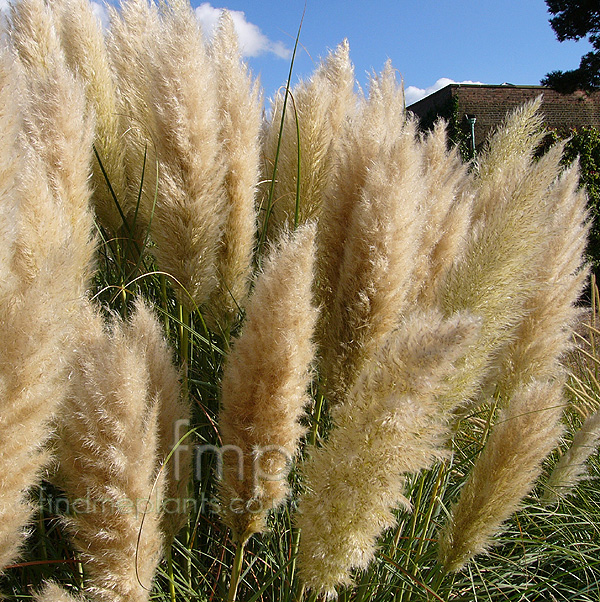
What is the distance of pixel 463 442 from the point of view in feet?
8.75

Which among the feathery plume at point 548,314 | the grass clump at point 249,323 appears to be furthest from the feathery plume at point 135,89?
the feathery plume at point 548,314

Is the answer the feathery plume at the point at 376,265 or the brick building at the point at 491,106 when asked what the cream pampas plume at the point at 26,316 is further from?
the brick building at the point at 491,106

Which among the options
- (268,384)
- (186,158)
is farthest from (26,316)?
(186,158)

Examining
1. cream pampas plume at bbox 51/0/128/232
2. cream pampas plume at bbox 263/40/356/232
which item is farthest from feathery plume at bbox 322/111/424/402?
cream pampas plume at bbox 51/0/128/232

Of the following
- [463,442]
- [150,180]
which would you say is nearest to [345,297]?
[150,180]

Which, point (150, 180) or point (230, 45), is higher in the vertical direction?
point (230, 45)

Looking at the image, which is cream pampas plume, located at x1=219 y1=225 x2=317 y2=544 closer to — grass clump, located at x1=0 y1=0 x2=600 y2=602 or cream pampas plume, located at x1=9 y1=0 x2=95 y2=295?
grass clump, located at x1=0 y1=0 x2=600 y2=602

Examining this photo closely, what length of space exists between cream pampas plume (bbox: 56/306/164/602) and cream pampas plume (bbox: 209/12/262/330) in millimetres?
582

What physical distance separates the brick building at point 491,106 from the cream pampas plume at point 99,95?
21485 millimetres

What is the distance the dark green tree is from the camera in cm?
1977

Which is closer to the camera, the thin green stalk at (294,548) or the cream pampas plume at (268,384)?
the cream pampas plume at (268,384)

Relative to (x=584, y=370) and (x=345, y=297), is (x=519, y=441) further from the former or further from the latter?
(x=584, y=370)

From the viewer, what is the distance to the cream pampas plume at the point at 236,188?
151 cm

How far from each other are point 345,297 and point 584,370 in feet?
10.9
